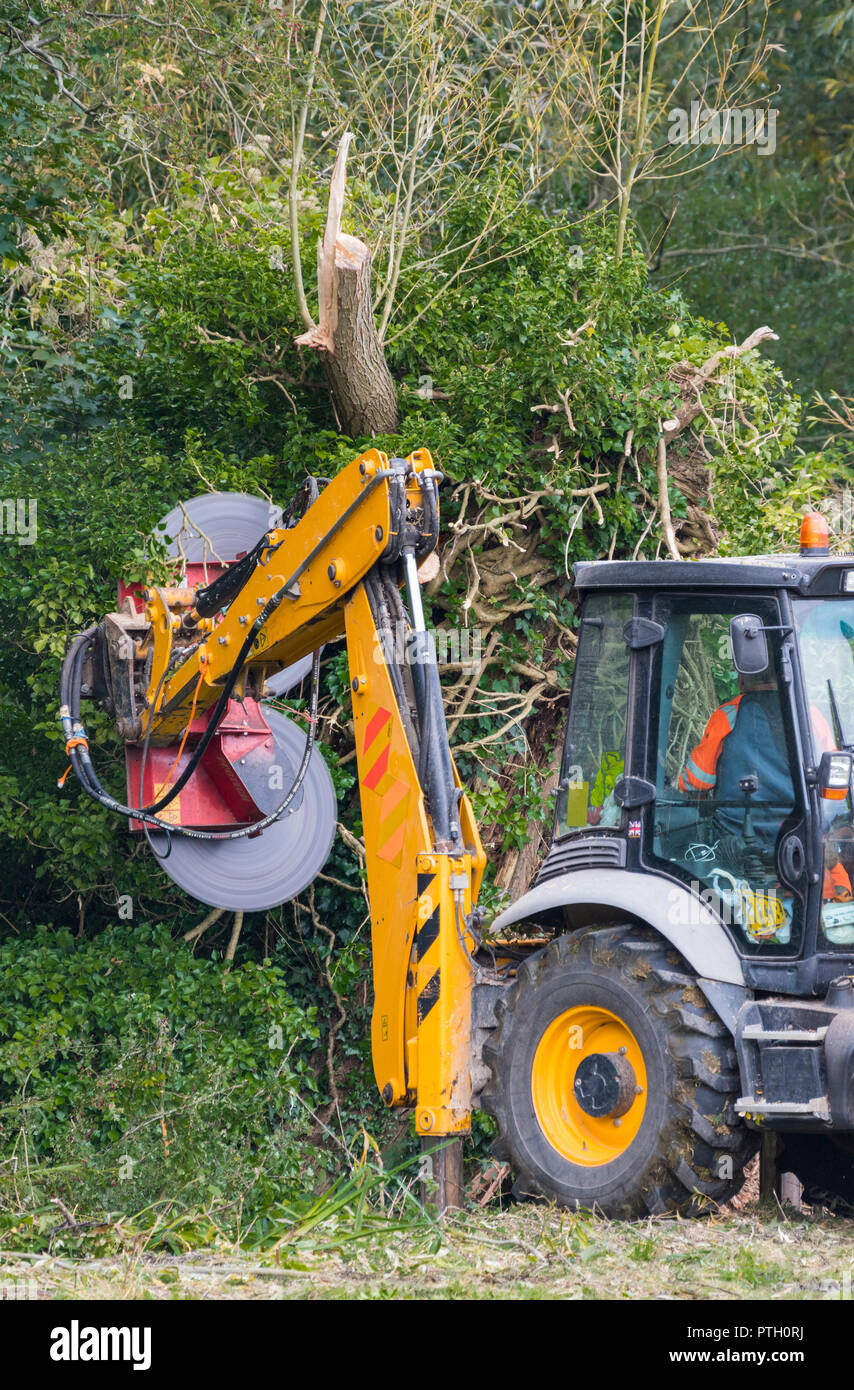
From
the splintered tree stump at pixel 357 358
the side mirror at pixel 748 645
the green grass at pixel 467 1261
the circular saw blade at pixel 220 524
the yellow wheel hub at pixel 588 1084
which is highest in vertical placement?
the splintered tree stump at pixel 357 358

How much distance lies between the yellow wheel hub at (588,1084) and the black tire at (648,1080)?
4 cm

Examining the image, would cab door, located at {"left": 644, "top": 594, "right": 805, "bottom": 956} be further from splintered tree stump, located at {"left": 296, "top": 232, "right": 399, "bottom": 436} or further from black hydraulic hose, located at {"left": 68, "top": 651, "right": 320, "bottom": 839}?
splintered tree stump, located at {"left": 296, "top": 232, "right": 399, "bottom": 436}

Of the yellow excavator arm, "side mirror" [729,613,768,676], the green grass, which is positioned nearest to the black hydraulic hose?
the yellow excavator arm

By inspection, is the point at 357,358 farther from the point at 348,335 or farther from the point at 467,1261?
the point at 467,1261

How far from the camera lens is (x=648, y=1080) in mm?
4836

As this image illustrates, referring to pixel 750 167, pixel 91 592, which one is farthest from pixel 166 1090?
pixel 750 167

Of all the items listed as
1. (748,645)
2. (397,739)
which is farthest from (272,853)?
(748,645)

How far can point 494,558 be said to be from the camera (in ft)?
28.7

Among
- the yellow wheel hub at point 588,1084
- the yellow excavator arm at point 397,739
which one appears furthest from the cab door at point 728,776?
the yellow excavator arm at point 397,739

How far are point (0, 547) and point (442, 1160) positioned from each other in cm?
483

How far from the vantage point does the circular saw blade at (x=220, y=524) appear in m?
6.98

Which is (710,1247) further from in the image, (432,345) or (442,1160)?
(432,345)

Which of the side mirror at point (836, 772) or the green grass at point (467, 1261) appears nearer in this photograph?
the green grass at point (467, 1261)

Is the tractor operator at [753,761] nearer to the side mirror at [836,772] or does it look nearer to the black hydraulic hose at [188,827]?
the side mirror at [836,772]
